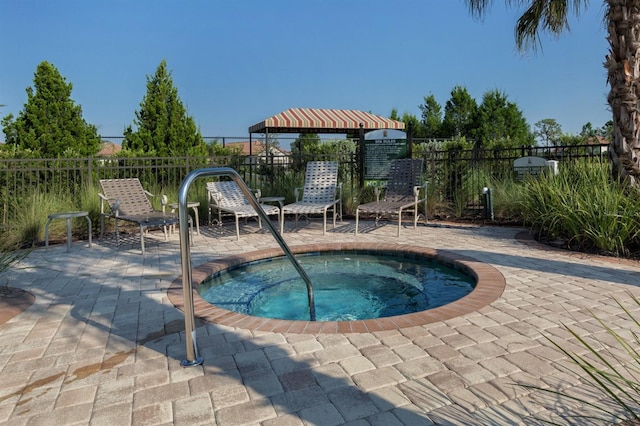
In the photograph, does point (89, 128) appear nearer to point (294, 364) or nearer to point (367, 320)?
point (367, 320)

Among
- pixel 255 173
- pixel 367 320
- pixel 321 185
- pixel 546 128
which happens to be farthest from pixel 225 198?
pixel 546 128

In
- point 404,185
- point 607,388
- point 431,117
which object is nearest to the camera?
point 607,388

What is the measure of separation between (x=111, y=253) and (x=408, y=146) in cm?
614

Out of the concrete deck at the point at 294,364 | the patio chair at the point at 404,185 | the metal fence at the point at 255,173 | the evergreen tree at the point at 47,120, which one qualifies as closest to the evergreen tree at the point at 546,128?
the metal fence at the point at 255,173

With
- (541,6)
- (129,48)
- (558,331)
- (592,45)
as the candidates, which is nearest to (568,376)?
(558,331)

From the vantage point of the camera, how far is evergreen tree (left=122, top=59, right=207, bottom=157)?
1323 cm

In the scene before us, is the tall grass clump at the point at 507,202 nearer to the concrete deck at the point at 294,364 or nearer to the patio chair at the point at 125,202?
the concrete deck at the point at 294,364

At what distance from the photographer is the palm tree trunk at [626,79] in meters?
5.45

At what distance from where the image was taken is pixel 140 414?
188cm

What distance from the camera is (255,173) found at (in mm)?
8828

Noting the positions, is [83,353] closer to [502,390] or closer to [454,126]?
[502,390]

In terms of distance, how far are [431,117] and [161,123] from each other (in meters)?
20.6

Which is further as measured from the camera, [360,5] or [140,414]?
[360,5]

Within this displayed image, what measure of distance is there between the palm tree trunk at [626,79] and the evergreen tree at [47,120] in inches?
441
